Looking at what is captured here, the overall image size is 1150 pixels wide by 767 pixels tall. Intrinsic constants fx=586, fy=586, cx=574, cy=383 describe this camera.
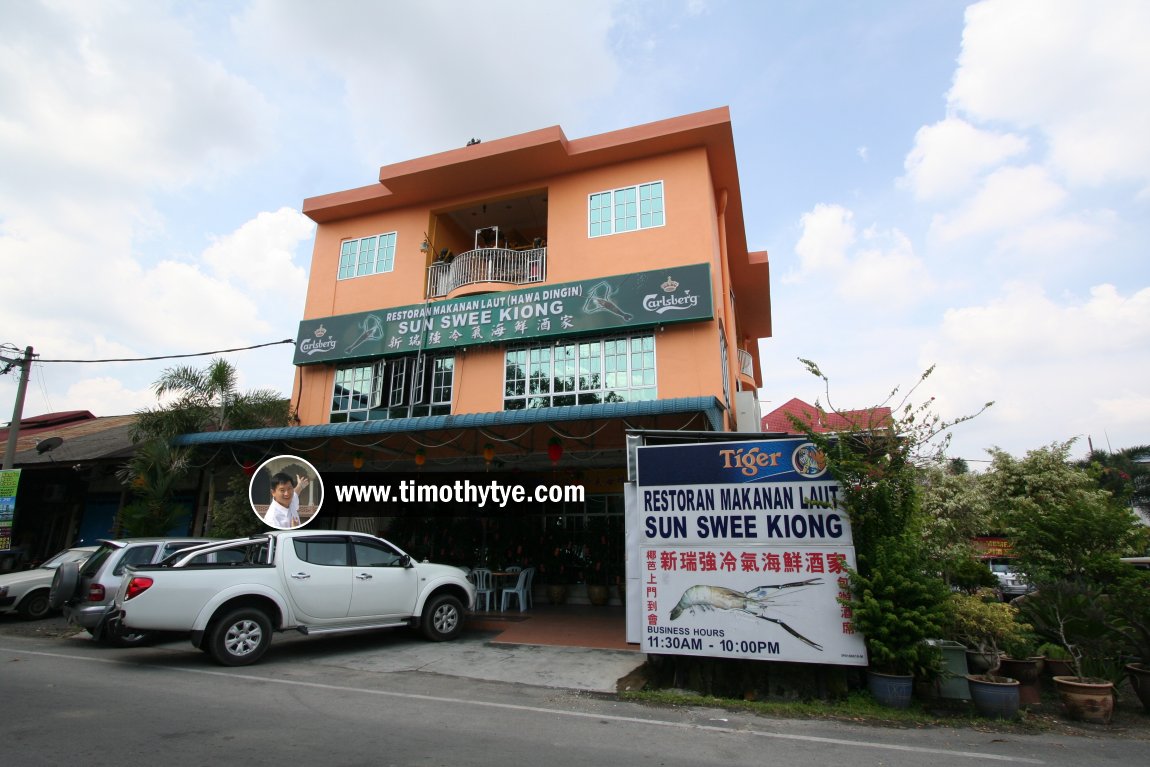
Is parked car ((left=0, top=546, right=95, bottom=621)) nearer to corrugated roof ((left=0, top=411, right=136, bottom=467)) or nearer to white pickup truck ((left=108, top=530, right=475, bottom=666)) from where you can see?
corrugated roof ((left=0, top=411, right=136, bottom=467))

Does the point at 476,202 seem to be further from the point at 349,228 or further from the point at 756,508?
the point at 756,508

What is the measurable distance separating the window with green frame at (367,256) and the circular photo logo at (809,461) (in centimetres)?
1157

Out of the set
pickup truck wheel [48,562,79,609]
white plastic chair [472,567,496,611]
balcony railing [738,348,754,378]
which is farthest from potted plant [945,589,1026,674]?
pickup truck wheel [48,562,79,609]

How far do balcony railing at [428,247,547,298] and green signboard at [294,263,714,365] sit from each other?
2.62 feet

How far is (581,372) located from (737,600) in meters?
6.66

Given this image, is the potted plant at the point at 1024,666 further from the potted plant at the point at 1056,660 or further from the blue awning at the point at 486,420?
the blue awning at the point at 486,420

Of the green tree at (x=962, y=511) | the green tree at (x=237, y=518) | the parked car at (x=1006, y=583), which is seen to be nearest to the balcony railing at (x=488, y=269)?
the green tree at (x=237, y=518)

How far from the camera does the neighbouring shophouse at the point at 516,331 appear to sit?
1200cm

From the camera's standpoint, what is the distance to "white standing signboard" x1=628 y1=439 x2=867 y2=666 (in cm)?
646

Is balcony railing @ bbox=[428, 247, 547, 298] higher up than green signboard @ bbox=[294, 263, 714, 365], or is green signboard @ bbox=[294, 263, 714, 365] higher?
balcony railing @ bbox=[428, 247, 547, 298]

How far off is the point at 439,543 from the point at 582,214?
869cm

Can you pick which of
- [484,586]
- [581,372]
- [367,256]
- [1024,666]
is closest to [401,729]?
[1024,666]

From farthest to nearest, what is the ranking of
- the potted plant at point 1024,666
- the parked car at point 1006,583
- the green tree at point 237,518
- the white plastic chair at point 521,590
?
the parked car at point 1006,583, the green tree at point 237,518, the white plastic chair at point 521,590, the potted plant at point 1024,666

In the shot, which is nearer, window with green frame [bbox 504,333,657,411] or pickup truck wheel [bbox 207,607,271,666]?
pickup truck wheel [bbox 207,607,271,666]
